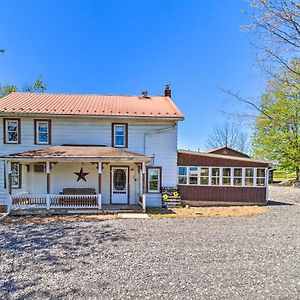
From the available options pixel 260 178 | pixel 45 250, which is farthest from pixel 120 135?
pixel 45 250

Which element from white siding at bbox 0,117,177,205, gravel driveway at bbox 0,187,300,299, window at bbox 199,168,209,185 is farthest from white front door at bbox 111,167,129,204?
gravel driveway at bbox 0,187,300,299

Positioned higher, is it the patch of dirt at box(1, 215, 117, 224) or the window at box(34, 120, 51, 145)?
the window at box(34, 120, 51, 145)

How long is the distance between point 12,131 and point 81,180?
4.97 meters

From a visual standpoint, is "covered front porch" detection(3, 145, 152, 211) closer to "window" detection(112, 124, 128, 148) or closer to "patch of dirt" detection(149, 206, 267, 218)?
"window" detection(112, 124, 128, 148)

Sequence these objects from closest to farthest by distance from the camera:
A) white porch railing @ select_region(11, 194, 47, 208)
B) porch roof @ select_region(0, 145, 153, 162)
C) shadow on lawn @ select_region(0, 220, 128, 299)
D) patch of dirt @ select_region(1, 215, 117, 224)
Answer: shadow on lawn @ select_region(0, 220, 128, 299) < patch of dirt @ select_region(1, 215, 117, 224) < porch roof @ select_region(0, 145, 153, 162) < white porch railing @ select_region(11, 194, 47, 208)

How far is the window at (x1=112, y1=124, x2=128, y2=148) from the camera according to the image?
661 inches

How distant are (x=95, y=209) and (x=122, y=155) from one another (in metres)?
3.16

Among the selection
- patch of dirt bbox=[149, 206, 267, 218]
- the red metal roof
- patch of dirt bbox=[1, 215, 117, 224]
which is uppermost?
the red metal roof

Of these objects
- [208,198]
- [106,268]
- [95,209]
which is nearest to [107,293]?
[106,268]

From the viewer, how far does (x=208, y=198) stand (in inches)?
683

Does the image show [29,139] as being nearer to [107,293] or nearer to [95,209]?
[95,209]

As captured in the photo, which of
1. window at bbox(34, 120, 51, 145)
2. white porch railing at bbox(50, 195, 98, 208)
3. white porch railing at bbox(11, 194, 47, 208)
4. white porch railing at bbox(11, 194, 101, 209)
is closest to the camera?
white porch railing at bbox(11, 194, 47, 208)

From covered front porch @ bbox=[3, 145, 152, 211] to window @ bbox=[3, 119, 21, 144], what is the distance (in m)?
1.44

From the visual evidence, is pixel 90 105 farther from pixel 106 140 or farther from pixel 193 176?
pixel 193 176
